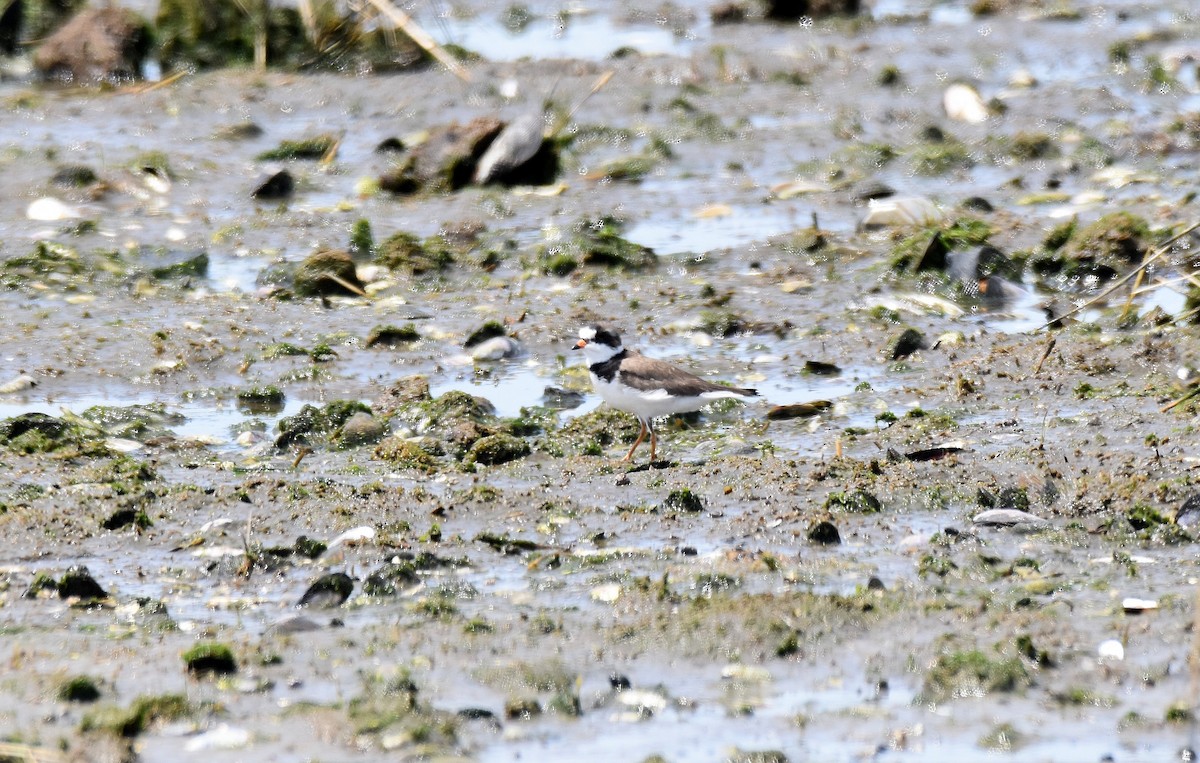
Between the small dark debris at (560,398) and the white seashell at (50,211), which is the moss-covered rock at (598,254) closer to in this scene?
the small dark debris at (560,398)

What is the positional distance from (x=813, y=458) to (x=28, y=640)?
360 centimetres

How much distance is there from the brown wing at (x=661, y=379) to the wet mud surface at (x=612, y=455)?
30cm

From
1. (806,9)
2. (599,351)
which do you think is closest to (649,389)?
(599,351)

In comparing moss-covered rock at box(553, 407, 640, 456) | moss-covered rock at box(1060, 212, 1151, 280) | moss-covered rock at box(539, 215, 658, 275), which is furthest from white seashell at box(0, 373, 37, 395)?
moss-covered rock at box(1060, 212, 1151, 280)

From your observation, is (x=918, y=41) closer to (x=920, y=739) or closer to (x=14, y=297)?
(x=14, y=297)

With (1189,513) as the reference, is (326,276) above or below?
below

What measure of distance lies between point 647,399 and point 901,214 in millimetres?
3805

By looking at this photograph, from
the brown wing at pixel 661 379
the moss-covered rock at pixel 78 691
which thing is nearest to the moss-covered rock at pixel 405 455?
the brown wing at pixel 661 379

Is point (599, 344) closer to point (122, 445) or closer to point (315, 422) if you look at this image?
point (315, 422)

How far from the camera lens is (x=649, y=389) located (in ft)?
26.1

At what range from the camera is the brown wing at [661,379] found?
798 cm

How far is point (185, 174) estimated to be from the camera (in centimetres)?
1276

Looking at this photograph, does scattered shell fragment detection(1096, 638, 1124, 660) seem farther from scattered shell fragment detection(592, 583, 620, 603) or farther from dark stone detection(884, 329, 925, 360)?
dark stone detection(884, 329, 925, 360)

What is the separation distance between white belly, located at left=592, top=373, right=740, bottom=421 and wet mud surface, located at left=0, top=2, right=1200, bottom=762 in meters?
0.23
